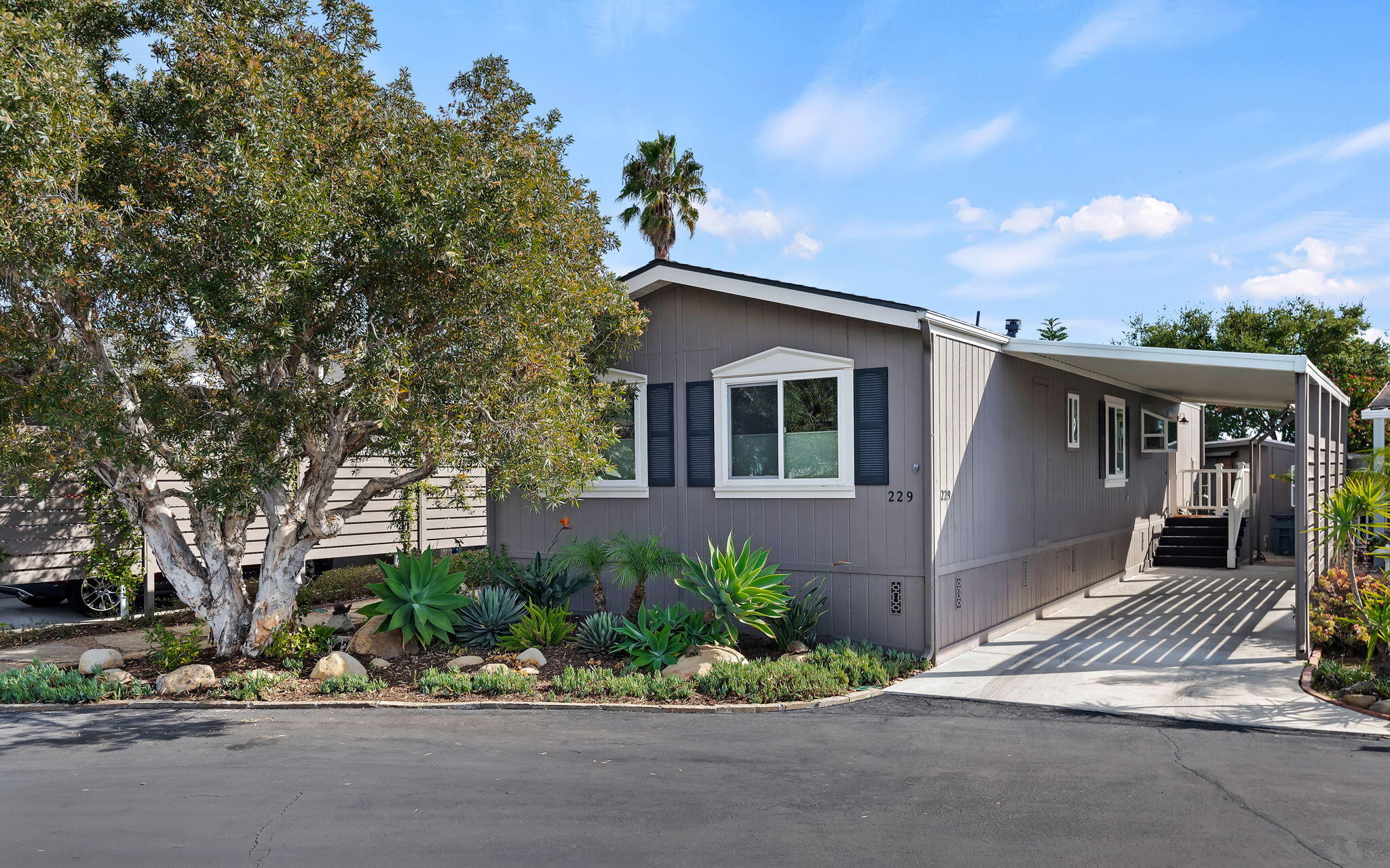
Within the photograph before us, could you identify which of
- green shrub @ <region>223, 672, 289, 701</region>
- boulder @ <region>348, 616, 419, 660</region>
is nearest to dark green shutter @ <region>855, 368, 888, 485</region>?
boulder @ <region>348, 616, 419, 660</region>

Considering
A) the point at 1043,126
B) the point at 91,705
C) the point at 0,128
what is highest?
the point at 1043,126

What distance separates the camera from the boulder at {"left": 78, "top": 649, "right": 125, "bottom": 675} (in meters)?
8.09

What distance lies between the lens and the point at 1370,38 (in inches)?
481

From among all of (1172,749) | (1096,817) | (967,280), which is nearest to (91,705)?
(1096,817)

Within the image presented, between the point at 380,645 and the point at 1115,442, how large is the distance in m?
10.8

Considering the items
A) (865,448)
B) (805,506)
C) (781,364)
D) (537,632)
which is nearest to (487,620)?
(537,632)

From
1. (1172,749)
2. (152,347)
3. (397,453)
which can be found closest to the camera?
(1172,749)

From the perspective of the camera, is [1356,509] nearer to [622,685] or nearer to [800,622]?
[800,622]

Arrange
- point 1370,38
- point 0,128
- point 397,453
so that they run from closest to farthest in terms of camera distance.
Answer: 1. point 0,128
2. point 397,453
3. point 1370,38

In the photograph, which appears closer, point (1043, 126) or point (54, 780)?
point (54, 780)

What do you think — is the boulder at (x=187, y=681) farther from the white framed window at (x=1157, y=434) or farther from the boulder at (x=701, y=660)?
the white framed window at (x=1157, y=434)

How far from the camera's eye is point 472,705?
23.9 ft

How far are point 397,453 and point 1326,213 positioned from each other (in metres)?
23.0

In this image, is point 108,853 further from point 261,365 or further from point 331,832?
point 261,365
